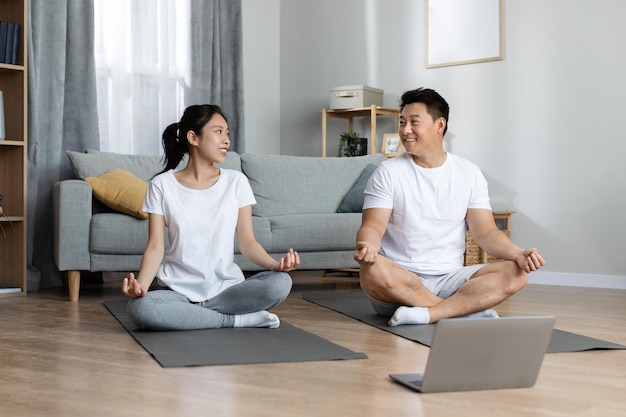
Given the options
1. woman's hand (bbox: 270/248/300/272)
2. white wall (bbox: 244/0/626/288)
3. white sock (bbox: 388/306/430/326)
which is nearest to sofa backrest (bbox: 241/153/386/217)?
white wall (bbox: 244/0/626/288)

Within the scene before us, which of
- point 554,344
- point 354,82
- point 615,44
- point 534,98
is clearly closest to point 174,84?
point 354,82

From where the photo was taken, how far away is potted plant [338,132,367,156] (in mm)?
5629

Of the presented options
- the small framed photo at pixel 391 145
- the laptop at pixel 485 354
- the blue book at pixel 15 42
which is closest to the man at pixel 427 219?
the laptop at pixel 485 354

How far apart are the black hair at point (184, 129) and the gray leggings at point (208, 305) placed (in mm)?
498

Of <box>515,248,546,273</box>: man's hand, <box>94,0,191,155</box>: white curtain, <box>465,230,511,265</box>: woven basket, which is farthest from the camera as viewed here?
<box>94,0,191,155</box>: white curtain

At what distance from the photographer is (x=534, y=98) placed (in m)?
5.05

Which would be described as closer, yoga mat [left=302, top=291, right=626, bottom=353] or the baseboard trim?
yoga mat [left=302, top=291, right=626, bottom=353]

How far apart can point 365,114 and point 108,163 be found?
1.93 meters

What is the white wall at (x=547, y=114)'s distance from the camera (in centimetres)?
477

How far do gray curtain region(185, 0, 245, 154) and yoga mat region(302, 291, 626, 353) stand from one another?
214 cm

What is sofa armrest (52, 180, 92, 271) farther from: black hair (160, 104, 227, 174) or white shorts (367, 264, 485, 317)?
white shorts (367, 264, 485, 317)

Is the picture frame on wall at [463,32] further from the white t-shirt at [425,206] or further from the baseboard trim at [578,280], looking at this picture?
the white t-shirt at [425,206]

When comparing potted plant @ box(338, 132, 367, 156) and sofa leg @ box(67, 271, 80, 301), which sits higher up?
potted plant @ box(338, 132, 367, 156)

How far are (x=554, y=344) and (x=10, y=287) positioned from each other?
285cm
